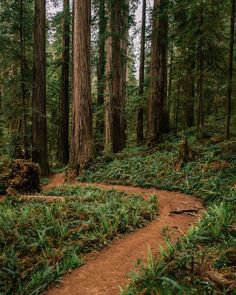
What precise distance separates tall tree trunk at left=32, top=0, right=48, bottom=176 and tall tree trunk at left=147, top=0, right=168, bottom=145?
15.6 feet

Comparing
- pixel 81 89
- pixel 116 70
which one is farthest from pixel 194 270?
pixel 116 70

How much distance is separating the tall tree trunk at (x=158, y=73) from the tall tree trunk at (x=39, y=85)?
4751 millimetres

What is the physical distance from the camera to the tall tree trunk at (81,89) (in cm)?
1166

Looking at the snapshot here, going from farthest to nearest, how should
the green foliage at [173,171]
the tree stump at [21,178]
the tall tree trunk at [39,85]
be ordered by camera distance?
the tall tree trunk at [39,85] < the tree stump at [21,178] < the green foliage at [173,171]

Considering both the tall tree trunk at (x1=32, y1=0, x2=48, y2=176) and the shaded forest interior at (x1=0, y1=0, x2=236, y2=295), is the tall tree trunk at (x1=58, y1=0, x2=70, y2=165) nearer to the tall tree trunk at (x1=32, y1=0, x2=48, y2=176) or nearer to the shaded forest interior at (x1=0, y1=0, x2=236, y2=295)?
the shaded forest interior at (x1=0, y1=0, x2=236, y2=295)

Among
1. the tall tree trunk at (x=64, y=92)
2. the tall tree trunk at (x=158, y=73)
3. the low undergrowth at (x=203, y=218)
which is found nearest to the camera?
the low undergrowth at (x=203, y=218)

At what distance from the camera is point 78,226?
5.32m

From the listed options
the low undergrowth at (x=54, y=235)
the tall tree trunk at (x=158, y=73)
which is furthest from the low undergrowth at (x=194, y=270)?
the tall tree trunk at (x=158, y=73)

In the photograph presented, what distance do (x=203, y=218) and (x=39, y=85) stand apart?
A: 975 centimetres

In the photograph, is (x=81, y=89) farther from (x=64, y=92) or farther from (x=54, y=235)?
(x=54, y=235)

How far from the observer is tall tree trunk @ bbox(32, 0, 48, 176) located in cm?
1261

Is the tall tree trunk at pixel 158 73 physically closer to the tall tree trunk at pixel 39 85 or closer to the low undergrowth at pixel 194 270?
the tall tree trunk at pixel 39 85

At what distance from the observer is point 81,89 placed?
38.8 feet

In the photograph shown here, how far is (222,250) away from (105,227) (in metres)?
2.13
